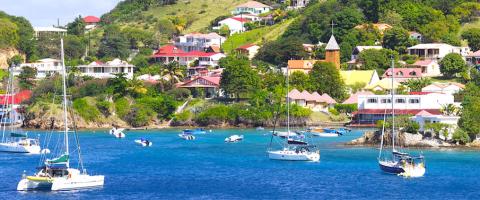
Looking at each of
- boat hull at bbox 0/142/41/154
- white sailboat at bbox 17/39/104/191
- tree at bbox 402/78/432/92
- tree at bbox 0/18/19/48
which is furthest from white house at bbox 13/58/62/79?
white sailboat at bbox 17/39/104/191

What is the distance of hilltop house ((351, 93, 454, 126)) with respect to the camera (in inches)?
4407

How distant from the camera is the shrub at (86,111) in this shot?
124 m

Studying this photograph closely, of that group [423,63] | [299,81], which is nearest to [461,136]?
[299,81]

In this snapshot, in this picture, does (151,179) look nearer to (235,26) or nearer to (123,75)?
(123,75)

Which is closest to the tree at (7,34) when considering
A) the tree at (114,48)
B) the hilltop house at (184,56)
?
the tree at (114,48)

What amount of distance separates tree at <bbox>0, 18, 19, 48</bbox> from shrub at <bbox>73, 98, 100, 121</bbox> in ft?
147

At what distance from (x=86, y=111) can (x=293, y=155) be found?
154 feet

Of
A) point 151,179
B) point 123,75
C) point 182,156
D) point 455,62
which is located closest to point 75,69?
point 123,75

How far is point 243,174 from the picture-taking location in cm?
Result: 7375

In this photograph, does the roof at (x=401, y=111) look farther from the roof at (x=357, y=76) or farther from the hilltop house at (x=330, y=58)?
the hilltop house at (x=330, y=58)

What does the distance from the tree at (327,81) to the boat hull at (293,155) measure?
155ft

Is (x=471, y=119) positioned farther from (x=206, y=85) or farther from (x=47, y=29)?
(x=47, y=29)

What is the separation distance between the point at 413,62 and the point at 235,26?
48.1 meters

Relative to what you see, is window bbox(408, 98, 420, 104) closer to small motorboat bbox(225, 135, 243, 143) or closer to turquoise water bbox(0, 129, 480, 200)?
turquoise water bbox(0, 129, 480, 200)
